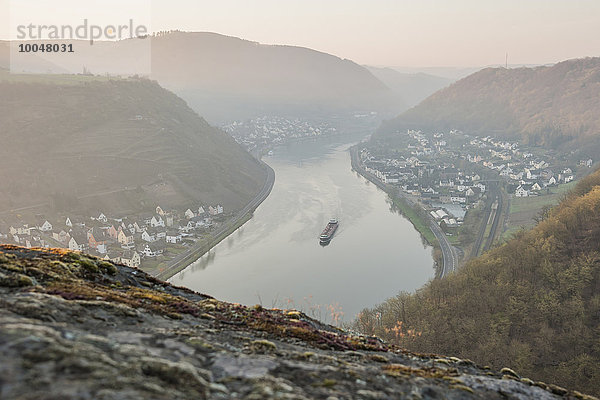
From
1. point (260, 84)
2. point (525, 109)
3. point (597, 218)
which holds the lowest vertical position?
point (597, 218)

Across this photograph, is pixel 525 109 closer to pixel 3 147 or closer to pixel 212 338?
pixel 3 147

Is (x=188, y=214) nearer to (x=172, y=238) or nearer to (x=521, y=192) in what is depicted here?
(x=172, y=238)

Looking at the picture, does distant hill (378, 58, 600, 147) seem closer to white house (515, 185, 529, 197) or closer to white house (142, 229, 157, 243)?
white house (515, 185, 529, 197)

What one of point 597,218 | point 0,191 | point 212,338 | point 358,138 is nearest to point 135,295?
point 212,338

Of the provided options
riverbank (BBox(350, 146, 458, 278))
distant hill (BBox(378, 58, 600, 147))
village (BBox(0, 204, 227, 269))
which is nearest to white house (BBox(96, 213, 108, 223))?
village (BBox(0, 204, 227, 269))

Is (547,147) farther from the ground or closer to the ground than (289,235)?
farther from the ground

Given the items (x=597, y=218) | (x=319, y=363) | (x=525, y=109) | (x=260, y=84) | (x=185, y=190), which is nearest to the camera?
(x=319, y=363)

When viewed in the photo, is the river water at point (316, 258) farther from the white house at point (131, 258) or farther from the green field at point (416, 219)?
the white house at point (131, 258)

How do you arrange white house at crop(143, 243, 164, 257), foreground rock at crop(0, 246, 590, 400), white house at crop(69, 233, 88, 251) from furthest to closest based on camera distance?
white house at crop(143, 243, 164, 257) < white house at crop(69, 233, 88, 251) < foreground rock at crop(0, 246, 590, 400)
